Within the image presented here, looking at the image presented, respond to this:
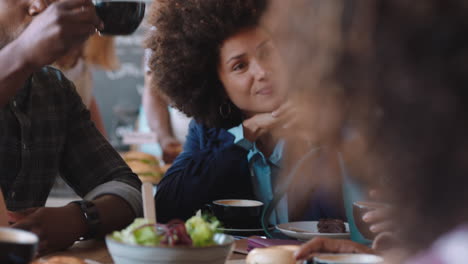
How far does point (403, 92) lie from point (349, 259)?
0.46 m

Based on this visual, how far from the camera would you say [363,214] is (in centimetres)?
129

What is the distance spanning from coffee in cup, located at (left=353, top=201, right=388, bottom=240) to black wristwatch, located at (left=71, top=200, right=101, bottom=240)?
61cm

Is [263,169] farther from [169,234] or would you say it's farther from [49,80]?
[169,234]

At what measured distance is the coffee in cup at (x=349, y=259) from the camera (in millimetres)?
893

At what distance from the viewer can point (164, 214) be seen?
2.01 meters

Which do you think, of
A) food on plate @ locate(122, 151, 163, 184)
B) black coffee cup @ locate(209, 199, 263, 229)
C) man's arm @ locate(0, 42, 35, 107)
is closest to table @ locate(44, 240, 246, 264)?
black coffee cup @ locate(209, 199, 263, 229)

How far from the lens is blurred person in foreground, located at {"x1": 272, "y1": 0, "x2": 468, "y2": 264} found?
1.66ft

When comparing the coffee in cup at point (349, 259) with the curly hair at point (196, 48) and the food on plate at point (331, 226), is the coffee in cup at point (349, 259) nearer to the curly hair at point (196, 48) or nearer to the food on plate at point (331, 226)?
the food on plate at point (331, 226)

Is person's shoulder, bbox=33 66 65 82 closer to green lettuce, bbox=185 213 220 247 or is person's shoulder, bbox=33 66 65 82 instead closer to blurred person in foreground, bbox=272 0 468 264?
green lettuce, bbox=185 213 220 247

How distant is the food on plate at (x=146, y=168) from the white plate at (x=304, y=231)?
160 centimetres

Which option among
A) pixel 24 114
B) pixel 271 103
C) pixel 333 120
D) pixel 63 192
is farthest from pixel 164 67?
pixel 333 120

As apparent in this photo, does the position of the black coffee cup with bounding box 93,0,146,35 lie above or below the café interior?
above

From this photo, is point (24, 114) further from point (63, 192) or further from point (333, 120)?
point (63, 192)

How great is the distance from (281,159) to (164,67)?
1.85 feet
